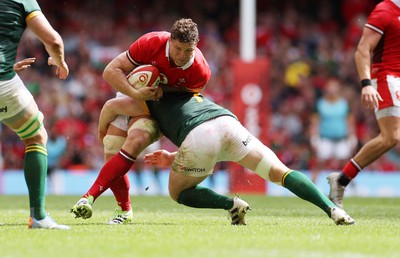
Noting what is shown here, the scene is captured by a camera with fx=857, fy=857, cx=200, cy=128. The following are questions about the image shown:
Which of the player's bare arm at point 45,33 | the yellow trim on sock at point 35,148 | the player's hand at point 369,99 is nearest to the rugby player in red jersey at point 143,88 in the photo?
the yellow trim on sock at point 35,148

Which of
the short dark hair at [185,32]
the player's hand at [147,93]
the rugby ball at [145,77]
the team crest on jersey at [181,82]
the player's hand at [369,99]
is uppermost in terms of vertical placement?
the short dark hair at [185,32]

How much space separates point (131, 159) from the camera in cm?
680

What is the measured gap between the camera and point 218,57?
66.1ft

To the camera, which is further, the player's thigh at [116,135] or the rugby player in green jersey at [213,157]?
the player's thigh at [116,135]

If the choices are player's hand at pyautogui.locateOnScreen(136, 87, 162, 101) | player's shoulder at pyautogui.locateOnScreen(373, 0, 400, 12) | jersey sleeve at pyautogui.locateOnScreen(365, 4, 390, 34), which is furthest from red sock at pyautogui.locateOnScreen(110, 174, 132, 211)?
player's shoulder at pyautogui.locateOnScreen(373, 0, 400, 12)

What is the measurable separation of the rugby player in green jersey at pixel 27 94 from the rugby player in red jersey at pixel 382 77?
3.27 metres

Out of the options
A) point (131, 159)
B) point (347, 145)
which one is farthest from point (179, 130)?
point (347, 145)

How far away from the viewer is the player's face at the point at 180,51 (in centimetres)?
669

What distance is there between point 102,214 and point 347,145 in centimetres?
857

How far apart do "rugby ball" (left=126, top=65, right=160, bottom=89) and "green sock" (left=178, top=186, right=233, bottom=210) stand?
911 millimetres

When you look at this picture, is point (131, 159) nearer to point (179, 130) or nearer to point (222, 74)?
point (179, 130)

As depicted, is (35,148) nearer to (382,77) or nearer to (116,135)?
(116,135)

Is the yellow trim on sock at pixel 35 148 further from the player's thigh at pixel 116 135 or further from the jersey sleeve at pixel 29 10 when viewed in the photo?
the player's thigh at pixel 116 135

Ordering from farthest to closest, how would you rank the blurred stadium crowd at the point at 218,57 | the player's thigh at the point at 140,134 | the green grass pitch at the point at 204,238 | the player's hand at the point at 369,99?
the blurred stadium crowd at the point at 218,57 → the player's hand at the point at 369,99 → the player's thigh at the point at 140,134 → the green grass pitch at the point at 204,238
